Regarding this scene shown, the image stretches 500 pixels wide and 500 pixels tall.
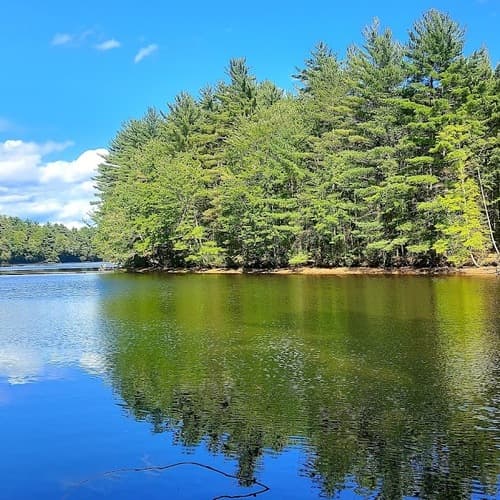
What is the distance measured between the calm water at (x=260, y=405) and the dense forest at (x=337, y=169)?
58.8 feet

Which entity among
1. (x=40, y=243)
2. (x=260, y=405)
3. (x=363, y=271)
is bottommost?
(x=260, y=405)

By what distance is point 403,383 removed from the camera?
462 inches

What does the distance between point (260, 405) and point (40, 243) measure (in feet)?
440

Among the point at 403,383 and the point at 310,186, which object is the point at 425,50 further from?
the point at 403,383

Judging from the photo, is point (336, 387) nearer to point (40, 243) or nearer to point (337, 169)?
point (337, 169)

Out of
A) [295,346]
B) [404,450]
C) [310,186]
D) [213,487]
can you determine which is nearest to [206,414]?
[213,487]

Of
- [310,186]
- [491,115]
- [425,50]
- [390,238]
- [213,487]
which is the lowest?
[213,487]

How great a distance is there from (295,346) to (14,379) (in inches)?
310

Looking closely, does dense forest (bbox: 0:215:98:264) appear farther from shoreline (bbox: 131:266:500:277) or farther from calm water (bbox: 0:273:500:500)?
calm water (bbox: 0:273:500:500)

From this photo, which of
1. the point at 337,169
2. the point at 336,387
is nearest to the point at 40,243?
the point at 337,169

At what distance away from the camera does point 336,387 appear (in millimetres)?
11648

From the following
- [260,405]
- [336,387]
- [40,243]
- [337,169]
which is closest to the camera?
[260,405]

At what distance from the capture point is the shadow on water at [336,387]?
774 centimetres

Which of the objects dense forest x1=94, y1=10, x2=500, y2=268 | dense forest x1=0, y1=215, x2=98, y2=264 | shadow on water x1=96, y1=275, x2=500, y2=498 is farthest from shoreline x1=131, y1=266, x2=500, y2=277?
dense forest x1=0, y1=215, x2=98, y2=264
